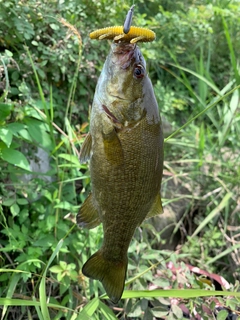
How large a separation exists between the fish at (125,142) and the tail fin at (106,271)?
37 millimetres

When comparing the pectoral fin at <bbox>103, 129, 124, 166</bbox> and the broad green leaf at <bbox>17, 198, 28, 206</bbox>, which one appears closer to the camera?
the pectoral fin at <bbox>103, 129, 124, 166</bbox>

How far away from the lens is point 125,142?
1.12 meters

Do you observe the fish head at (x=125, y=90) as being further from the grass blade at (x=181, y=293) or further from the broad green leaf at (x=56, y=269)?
the broad green leaf at (x=56, y=269)

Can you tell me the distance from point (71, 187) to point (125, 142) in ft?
3.06

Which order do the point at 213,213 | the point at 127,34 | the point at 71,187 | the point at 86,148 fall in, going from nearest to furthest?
1. the point at 127,34
2. the point at 86,148
3. the point at 71,187
4. the point at 213,213

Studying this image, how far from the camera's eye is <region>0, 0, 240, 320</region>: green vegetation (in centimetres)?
162

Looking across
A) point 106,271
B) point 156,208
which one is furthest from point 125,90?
point 106,271

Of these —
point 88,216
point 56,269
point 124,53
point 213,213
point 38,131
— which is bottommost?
point 213,213

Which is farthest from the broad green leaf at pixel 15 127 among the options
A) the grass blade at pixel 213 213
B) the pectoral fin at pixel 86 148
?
the grass blade at pixel 213 213

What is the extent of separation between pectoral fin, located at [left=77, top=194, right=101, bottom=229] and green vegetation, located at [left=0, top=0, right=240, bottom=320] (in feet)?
0.57

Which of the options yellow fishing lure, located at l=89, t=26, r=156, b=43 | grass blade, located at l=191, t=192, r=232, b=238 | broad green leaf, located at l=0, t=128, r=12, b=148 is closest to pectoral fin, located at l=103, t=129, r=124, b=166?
yellow fishing lure, located at l=89, t=26, r=156, b=43

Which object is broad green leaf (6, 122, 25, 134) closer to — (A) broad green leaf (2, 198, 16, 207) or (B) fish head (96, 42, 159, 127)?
(A) broad green leaf (2, 198, 16, 207)

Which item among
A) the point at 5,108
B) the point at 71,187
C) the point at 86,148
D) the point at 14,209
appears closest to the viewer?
the point at 86,148

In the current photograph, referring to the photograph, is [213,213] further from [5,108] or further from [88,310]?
[5,108]
